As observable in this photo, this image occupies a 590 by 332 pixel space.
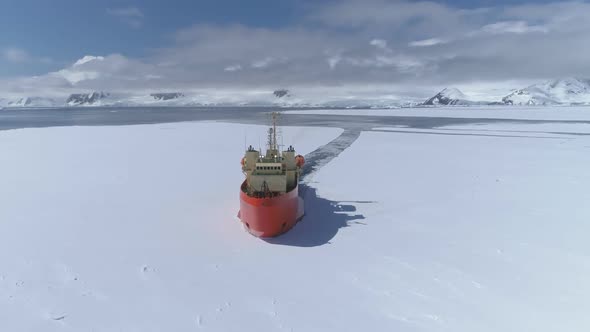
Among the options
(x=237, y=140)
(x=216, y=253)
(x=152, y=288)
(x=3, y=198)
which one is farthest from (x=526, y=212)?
(x=237, y=140)

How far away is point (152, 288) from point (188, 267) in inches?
51.1

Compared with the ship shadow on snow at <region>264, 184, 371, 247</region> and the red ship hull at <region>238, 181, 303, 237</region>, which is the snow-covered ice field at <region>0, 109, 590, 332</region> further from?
the red ship hull at <region>238, 181, 303, 237</region>

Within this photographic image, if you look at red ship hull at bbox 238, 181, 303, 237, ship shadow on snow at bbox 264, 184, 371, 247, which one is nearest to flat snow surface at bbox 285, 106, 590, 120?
ship shadow on snow at bbox 264, 184, 371, 247

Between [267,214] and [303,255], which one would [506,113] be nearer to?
[267,214]

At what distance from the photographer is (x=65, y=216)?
14.2 meters

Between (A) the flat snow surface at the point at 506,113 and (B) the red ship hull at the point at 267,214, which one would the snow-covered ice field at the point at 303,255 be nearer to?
(B) the red ship hull at the point at 267,214

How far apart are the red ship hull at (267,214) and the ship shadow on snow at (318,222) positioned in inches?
14.1

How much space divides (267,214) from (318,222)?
9.40 feet

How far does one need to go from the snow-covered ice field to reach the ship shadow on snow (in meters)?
0.09

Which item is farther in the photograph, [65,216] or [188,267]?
[65,216]

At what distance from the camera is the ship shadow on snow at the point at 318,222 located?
42.2ft

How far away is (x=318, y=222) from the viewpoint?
1469 centimetres

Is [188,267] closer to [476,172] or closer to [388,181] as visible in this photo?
[388,181]

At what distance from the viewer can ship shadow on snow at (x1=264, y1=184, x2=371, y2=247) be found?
1288 centimetres
